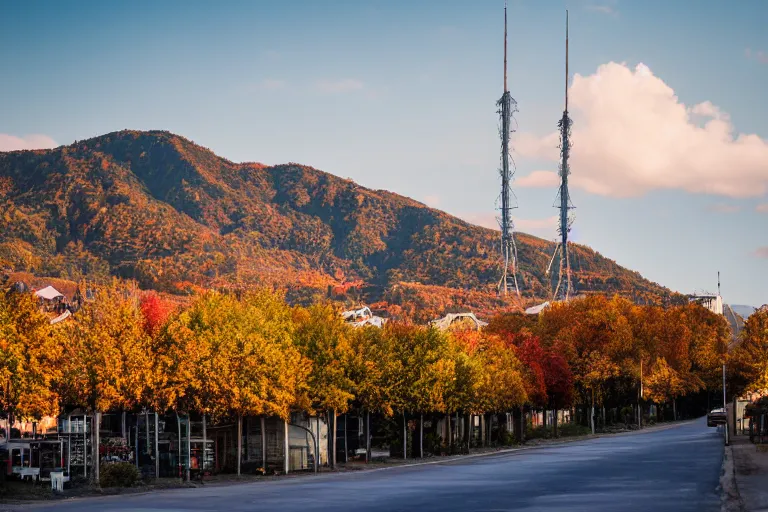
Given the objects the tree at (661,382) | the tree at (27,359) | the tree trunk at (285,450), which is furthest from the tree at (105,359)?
the tree at (661,382)

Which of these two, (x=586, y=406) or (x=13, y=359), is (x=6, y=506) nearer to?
(x=13, y=359)

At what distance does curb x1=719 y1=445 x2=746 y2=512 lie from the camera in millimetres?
40219

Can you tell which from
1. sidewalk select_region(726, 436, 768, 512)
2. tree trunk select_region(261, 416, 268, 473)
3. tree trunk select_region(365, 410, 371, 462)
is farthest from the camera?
tree trunk select_region(365, 410, 371, 462)

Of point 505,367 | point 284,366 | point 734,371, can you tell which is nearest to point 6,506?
point 284,366

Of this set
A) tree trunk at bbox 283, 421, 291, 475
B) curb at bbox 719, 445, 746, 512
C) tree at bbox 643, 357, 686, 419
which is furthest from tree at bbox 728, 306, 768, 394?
tree trunk at bbox 283, 421, 291, 475

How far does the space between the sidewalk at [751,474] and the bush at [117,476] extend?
1139 inches

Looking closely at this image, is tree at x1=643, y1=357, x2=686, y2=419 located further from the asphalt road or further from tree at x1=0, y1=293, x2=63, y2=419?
tree at x1=0, y1=293, x2=63, y2=419

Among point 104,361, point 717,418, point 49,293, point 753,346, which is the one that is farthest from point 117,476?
point 49,293

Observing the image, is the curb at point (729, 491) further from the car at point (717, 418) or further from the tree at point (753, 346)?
the car at point (717, 418)

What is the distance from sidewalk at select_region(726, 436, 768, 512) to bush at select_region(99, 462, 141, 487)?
2894cm

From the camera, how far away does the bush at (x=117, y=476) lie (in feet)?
173

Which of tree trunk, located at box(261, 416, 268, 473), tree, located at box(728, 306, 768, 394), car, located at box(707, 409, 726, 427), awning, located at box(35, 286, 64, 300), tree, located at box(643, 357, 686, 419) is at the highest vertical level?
awning, located at box(35, 286, 64, 300)

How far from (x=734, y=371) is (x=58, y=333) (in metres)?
121

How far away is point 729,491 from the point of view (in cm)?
4703
